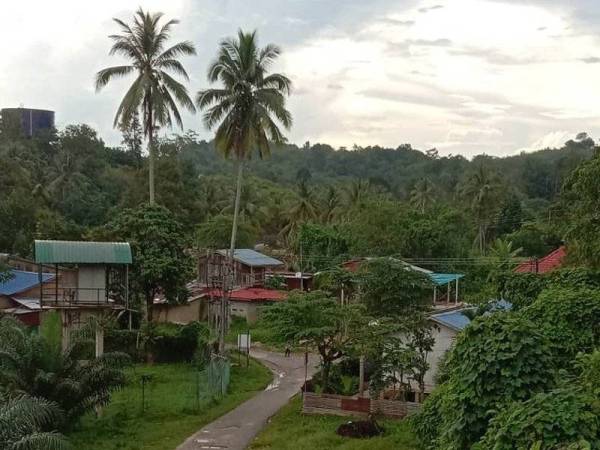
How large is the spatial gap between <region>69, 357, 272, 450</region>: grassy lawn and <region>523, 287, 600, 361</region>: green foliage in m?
9.56

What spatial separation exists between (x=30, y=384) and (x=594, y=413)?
13.8 meters

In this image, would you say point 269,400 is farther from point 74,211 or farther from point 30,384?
point 74,211

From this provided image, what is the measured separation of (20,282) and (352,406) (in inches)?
754

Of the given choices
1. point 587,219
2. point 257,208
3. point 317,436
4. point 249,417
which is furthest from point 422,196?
point 587,219

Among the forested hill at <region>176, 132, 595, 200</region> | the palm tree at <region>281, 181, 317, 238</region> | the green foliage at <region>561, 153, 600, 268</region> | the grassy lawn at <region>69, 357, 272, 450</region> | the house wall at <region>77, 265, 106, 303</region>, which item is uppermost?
the forested hill at <region>176, 132, 595, 200</region>

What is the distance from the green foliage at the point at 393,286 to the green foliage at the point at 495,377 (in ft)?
38.0

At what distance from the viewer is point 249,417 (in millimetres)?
19172

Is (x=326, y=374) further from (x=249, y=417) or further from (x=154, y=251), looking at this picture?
(x=154, y=251)

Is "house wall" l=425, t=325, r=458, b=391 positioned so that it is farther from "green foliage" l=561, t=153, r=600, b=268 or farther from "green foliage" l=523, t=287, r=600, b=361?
"green foliage" l=523, t=287, r=600, b=361

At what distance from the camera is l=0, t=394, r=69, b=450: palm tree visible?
12.2 m

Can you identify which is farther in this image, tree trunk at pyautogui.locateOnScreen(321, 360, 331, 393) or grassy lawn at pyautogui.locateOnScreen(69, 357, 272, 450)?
tree trunk at pyautogui.locateOnScreen(321, 360, 331, 393)

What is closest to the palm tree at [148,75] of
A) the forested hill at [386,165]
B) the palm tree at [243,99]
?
the palm tree at [243,99]

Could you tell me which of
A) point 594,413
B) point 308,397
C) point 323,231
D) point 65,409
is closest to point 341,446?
point 308,397

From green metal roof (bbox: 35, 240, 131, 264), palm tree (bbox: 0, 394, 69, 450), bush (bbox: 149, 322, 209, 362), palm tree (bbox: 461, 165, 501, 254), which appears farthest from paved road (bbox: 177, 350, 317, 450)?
palm tree (bbox: 461, 165, 501, 254)
